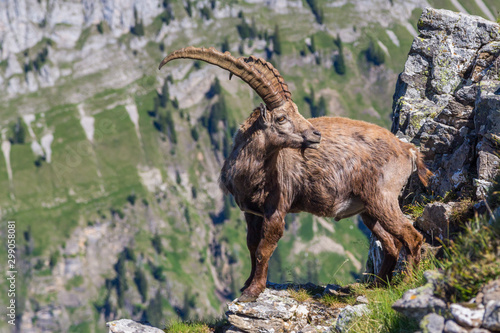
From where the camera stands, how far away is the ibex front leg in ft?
50.4

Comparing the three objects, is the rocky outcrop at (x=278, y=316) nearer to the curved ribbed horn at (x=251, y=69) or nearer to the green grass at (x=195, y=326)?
the green grass at (x=195, y=326)

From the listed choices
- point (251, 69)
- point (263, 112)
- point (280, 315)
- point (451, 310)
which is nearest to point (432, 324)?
point (451, 310)

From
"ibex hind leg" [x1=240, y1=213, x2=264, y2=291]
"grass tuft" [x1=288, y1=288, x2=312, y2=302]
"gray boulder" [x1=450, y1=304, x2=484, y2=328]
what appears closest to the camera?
"gray boulder" [x1=450, y1=304, x2=484, y2=328]

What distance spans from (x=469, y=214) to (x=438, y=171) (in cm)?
306

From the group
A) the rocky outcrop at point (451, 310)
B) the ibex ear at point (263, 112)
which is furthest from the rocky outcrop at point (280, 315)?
the ibex ear at point (263, 112)

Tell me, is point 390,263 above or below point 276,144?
below

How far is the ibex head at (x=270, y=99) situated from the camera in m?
15.2

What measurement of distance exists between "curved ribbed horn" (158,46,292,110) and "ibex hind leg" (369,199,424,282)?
3978mm

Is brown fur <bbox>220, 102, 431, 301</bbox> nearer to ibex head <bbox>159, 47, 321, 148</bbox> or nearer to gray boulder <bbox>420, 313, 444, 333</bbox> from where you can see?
ibex head <bbox>159, 47, 321, 148</bbox>

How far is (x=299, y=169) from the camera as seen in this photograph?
15922 mm

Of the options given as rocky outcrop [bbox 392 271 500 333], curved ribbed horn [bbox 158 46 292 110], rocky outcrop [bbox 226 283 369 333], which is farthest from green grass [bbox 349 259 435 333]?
curved ribbed horn [bbox 158 46 292 110]

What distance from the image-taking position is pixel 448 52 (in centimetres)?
2041

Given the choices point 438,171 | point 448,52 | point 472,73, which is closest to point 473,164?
point 438,171

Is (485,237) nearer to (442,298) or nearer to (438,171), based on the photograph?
(442,298)
